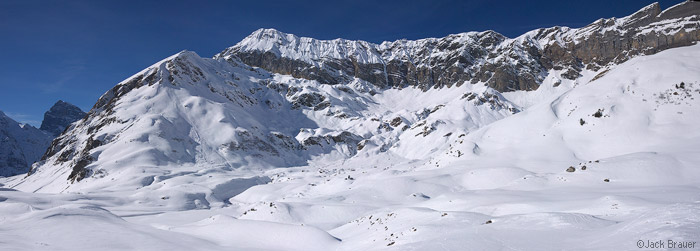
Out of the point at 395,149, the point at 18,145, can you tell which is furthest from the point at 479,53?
the point at 18,145

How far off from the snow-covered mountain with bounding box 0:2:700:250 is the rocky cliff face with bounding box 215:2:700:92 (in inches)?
28.3

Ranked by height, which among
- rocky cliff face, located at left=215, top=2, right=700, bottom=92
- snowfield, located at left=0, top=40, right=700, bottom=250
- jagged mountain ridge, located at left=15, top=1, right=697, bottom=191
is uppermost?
rocky cliff face, located at left=215, top=2, right=700, bottom=92

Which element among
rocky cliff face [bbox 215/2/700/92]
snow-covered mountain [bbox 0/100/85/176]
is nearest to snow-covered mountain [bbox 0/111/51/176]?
snow-covered mountain [bbox 0/100/85/176]

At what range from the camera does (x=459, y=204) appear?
16.2m

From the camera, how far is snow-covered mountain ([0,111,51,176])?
139500 mm

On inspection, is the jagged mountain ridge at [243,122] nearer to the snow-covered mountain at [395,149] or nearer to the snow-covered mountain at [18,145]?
the snow-covered mountain at [395,149]

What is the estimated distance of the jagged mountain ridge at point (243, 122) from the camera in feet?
222

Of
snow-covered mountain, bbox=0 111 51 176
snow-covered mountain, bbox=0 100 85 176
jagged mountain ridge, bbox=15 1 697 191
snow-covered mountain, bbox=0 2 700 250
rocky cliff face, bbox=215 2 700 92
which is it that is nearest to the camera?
snow-covered mountain, bbox=0 2 700 250

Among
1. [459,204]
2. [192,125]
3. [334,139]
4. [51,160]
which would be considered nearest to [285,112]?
[334,139]

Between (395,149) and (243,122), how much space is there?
38788mm

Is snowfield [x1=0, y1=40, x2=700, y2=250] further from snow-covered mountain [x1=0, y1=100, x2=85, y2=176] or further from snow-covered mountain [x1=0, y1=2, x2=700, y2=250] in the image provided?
snow-covered mountain [x1=0, y1=100, x2=85, y2=176]

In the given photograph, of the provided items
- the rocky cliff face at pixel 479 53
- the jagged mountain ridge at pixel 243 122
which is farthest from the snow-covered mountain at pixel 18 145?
the rocky cliff face at pixel 479 53

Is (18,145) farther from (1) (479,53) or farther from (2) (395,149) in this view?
(1) (479,53)

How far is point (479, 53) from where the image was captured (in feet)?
486
